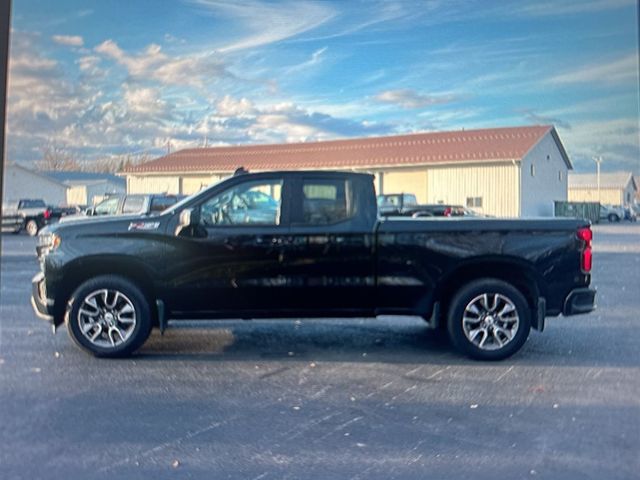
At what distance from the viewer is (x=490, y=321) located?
7012mm

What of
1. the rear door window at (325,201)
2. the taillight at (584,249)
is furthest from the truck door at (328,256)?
the taillight at (584,249)

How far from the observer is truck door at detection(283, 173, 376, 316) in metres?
6.96

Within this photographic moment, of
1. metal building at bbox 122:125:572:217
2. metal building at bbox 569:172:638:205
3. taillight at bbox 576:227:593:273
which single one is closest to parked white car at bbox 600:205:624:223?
metal building at bbox 569:172:638:205

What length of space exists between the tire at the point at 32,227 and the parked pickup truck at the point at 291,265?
25.1m

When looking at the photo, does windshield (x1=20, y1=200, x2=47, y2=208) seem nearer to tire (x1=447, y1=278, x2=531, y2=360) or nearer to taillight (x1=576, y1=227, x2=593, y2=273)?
tire (x1=447, y1=278, x2=531, y2=360)

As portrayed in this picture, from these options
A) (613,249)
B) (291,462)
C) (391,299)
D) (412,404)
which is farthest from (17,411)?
(613,249)

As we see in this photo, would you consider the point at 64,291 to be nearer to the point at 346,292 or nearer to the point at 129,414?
the point at 129,414

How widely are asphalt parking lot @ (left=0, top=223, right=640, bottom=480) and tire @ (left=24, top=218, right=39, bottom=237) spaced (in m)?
23.5

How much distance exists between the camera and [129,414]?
5.31 m

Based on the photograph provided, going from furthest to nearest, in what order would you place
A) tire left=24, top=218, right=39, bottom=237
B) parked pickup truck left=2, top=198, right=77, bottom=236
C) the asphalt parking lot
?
tire left=24, top=218, right=39, bottom=237
parked pickup truck left=2, top=198, right=77, bottom=236
the asphalt parking lot

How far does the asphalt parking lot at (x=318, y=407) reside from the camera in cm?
439

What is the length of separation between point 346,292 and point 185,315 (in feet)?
5.55

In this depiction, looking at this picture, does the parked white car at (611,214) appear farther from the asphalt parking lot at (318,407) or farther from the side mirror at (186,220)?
the side mirror at (186,220)

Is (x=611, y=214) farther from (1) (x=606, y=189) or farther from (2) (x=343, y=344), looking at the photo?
(2) (x=343, y=344)
